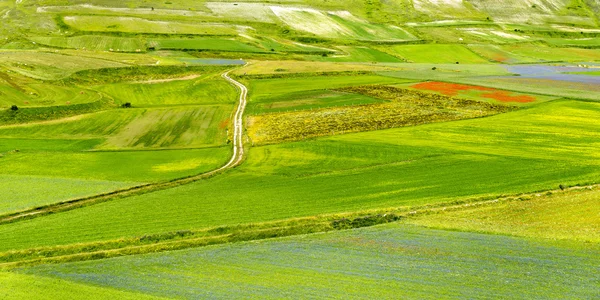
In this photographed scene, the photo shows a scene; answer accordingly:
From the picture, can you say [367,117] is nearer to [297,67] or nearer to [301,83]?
[301,83]

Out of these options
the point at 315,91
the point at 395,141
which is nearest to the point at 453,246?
the point at 395,141

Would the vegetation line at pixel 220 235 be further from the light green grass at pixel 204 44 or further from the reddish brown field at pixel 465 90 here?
the light green grass at pixel 204 44

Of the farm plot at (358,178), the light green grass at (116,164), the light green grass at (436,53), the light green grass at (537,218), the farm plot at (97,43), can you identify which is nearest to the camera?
the light green grass at (537,218)

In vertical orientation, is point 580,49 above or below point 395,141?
above

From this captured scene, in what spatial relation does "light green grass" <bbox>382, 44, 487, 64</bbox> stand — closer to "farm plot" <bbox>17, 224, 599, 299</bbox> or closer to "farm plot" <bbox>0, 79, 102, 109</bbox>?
"farm plot" <bbox>0, 79, 102, 109</bbox>

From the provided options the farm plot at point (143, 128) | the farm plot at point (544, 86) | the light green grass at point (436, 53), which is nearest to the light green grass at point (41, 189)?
the farm plot at point (143, 128)

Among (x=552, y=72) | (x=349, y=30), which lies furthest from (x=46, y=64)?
(x=552, y=72)

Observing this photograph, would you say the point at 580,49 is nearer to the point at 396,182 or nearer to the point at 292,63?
the point at 292,63

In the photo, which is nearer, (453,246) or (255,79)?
(453,246)
